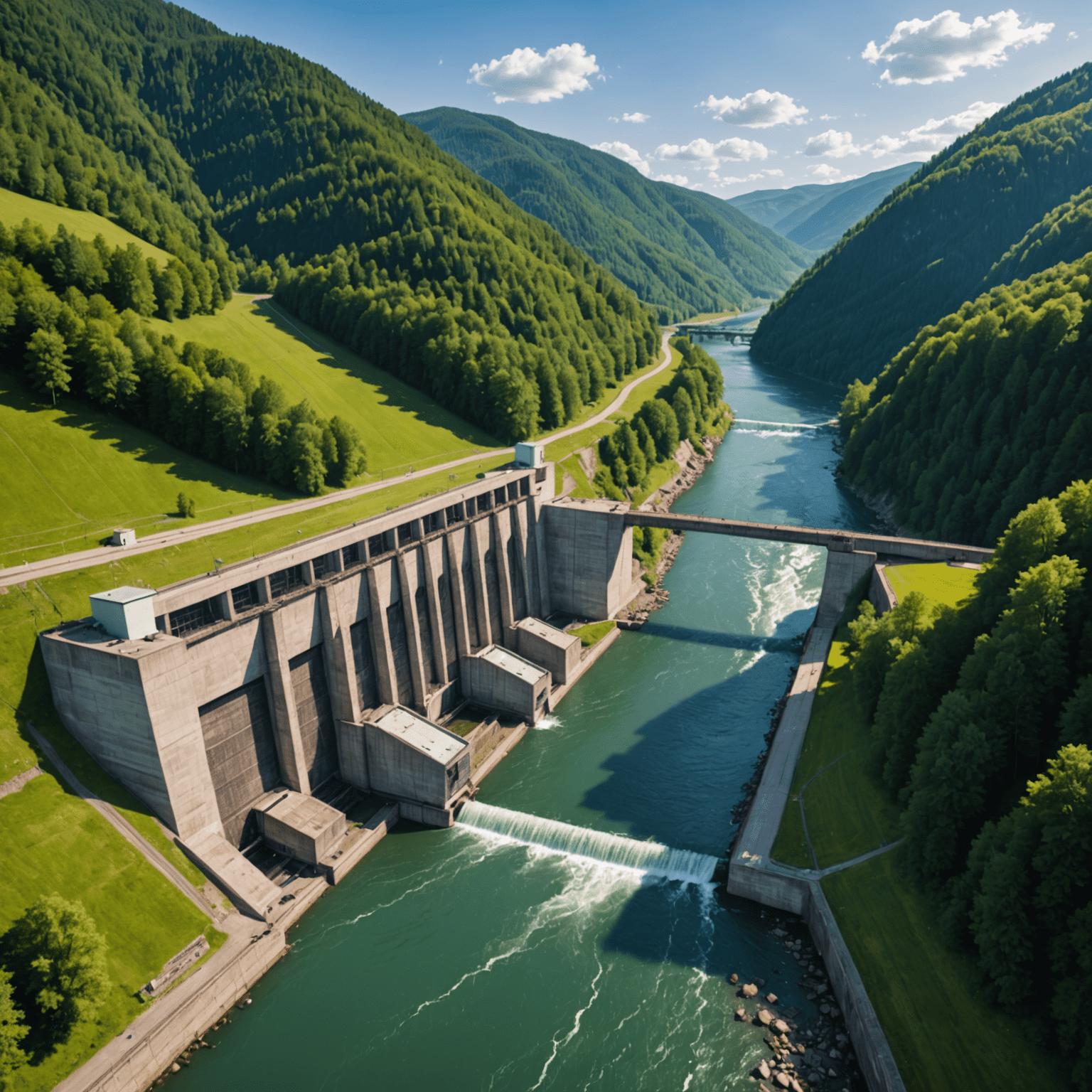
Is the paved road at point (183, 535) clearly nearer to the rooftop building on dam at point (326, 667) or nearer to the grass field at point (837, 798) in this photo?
the rooftop building on dam at point (326, 667)

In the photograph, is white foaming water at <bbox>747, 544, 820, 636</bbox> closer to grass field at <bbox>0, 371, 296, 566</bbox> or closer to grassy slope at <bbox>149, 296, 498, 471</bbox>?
grassy slope at <bbox>149, 296, 498, 471</bbox>

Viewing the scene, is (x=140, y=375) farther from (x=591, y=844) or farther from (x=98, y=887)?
(x=591, y=844)

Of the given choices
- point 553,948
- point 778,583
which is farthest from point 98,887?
point 778,583

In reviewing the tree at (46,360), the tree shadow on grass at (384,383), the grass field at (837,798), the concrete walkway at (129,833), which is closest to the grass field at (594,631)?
the grass field at (837,798)

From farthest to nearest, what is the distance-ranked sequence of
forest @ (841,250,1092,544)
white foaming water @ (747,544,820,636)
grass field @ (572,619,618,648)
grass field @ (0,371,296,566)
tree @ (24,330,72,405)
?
1. forest @ (841,250,1092,544)
2. white foaming water @ (747,544,820,636)
3. grass field @ (572,619,618,648)
4. tree @ (24,330,72,405)
5. grass field @ (0,371,296,566)

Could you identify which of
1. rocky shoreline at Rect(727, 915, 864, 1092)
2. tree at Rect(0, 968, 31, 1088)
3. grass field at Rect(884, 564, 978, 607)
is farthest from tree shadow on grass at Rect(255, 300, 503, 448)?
tree at Rect(0, 968, 31, 1088)

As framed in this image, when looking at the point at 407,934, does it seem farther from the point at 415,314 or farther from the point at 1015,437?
the point at 415,314

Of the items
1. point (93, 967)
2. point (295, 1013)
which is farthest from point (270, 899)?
point (93, 967)
